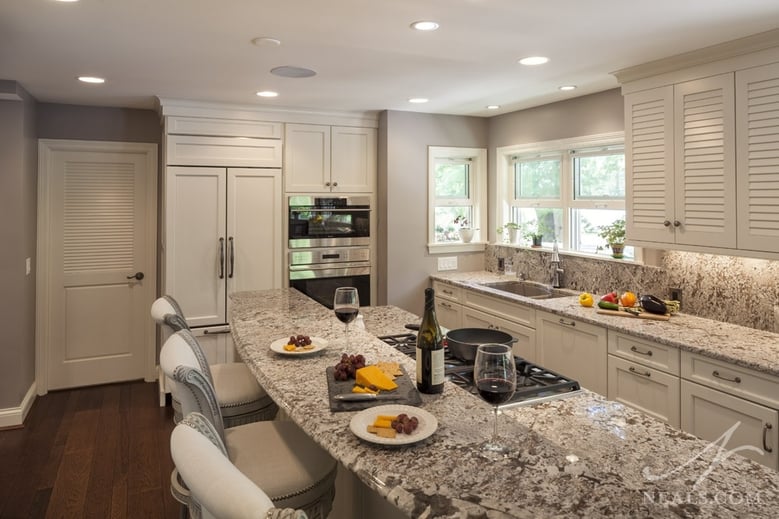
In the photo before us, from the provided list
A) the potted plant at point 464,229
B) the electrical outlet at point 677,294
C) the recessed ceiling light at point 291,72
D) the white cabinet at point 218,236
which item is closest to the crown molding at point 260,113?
the white cabinet at point 218,236

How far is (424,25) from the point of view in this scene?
2428 millimetres

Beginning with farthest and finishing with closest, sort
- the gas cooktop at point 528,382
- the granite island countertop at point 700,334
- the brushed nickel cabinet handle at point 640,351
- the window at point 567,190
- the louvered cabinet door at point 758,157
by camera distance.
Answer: the window at point 567,190 < the brushed nickel cabinet handle at point 640,351 < the louvered cabinet door at point 758,157 < the granite island countertop at point 700,334 < the gas cooktop at point 528,382

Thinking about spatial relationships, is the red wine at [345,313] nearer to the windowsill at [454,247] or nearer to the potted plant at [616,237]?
the potted plant at [616,237]

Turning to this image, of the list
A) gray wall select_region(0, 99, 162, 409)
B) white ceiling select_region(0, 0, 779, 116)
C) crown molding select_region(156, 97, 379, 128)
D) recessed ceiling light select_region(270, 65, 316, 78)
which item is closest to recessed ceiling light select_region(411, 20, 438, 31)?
white ceiling select_region(0, 0, 779, 116)

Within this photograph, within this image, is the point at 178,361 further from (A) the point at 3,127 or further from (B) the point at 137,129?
(B) the point at 137,129

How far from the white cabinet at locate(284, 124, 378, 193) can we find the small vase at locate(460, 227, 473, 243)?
97 cm

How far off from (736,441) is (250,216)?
3.60m

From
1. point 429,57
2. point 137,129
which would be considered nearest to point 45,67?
point 137,129

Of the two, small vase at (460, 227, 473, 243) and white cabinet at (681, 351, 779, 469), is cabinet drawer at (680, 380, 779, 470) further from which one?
small vase at (460, 227, 473, 243)

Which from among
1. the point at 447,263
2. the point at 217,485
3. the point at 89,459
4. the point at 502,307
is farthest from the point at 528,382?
the point at 447,263

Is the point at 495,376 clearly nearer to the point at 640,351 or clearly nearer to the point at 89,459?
the point at 640,351

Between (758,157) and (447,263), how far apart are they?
8.98ft

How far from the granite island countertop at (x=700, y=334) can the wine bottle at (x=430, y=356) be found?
5.29ft

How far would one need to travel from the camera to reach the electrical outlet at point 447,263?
4.88 m
